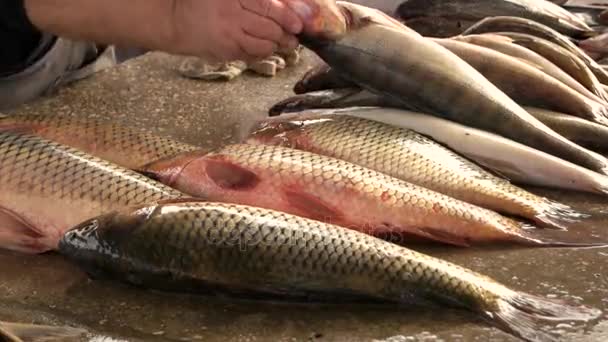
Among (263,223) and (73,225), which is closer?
(263,223)

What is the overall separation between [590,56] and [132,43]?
81.3 inches

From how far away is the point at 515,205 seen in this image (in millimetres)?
2268

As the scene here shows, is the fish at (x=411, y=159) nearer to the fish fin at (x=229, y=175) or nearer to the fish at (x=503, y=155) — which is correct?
the fish at (x=503, y=155)

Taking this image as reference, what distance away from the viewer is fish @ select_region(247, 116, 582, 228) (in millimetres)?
2281

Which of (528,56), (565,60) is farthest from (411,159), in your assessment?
(565,60)

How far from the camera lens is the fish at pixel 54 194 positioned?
2.10 m

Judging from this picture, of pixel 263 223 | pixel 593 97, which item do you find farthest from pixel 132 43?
pixel 593 97

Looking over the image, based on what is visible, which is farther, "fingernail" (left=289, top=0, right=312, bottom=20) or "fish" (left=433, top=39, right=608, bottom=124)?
"fish" (left=433, top=39, right=608, bottom=124)

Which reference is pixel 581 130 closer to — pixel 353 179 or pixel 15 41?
pixel 353 179

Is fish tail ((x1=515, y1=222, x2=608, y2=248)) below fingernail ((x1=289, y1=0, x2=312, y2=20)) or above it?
below

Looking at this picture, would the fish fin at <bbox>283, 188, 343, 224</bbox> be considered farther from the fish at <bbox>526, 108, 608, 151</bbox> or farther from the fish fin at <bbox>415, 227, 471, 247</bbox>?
the fish at <bbox>526, 108, 608, 151</bbox>

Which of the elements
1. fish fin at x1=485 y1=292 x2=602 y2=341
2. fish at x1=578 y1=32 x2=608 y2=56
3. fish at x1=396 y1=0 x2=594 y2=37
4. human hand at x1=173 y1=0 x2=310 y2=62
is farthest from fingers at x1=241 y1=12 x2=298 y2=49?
fish at x1=578 y1=32 x2=608 y2=56

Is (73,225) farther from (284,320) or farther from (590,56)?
(590,56)

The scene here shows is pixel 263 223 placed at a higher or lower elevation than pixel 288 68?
higher
